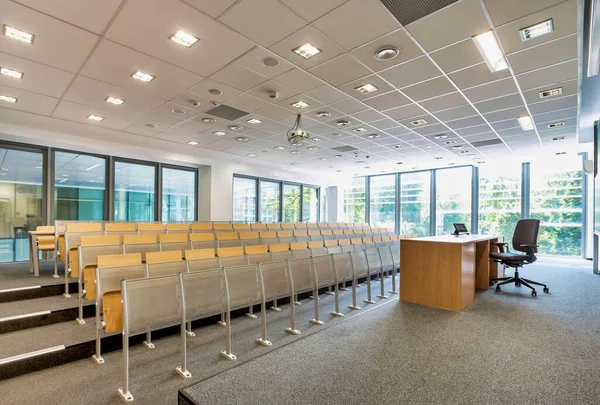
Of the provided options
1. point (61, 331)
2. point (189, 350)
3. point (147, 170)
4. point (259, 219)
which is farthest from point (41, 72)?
point (259, 219)

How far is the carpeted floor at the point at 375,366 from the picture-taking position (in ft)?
7.19

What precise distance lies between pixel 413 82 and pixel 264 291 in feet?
12.1

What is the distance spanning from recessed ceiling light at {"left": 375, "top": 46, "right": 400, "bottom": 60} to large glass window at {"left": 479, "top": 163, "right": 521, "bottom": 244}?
30.8 ft

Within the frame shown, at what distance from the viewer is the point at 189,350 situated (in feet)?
10.4

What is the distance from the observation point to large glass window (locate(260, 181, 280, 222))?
39.8 feet

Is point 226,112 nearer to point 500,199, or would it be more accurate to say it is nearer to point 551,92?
point 551,92

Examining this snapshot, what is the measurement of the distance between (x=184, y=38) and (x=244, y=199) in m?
8.27

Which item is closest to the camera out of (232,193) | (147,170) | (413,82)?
(413,82)

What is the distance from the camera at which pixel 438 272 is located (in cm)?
426

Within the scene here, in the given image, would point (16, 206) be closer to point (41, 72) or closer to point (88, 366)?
point (41, 72)

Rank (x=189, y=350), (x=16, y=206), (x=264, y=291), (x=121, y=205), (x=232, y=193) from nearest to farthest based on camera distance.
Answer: (x=189, y=350), (x=264, y=291), (x=16, y=206), (x=121, y=205), (x=232, y=193)

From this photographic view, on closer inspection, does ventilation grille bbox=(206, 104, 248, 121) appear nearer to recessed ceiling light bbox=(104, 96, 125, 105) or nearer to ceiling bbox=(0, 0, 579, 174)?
ceiling bbox=(0, 0, 579, 174)

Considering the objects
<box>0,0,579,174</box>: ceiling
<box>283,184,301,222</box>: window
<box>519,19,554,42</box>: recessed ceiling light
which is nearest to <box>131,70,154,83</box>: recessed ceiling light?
<box>0,0,579,174</box>: ceiling

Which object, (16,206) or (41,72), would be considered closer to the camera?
(41,72)
